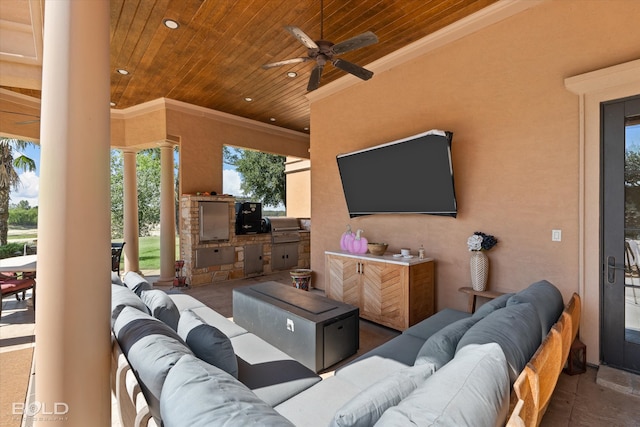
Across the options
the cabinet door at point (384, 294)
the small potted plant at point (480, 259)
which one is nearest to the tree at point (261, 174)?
the cabinet door at point (384, 294)

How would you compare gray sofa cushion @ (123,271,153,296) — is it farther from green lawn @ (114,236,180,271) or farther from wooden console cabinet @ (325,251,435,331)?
green lawn @ (114,236,180,271)

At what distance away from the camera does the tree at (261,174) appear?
1337 centimetres

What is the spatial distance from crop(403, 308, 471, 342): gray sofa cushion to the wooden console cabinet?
554 mm

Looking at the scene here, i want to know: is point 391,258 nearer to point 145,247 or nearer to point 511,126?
point 511,126

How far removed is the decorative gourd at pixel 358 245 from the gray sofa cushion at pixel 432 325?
1.48 meters

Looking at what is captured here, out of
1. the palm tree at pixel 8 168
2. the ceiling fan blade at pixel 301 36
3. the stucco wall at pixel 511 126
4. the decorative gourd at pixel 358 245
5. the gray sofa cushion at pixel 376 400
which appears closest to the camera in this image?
the gray sofa cushion at pixel 376 400

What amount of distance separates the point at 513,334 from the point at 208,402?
1.40 m

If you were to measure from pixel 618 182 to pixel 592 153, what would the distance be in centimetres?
31

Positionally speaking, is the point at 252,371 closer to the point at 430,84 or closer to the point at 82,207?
the point at 82,207

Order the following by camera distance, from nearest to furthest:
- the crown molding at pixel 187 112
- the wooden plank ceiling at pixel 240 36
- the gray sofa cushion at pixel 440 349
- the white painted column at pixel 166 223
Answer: the gray sofa cushion at pixel 440 349 → the wooden plank ceiling at pixel 240 36 → the crown molding at pixel 187 112 → the white painted column at pixel 166 223

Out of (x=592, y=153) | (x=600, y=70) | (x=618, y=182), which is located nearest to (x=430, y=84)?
(x=600, y=70)

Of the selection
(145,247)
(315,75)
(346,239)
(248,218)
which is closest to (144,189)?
(145,247)

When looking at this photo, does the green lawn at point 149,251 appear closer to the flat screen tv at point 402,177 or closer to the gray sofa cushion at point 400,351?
the flat screen tv at point 402,177

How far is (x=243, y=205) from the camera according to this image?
6543 mm
